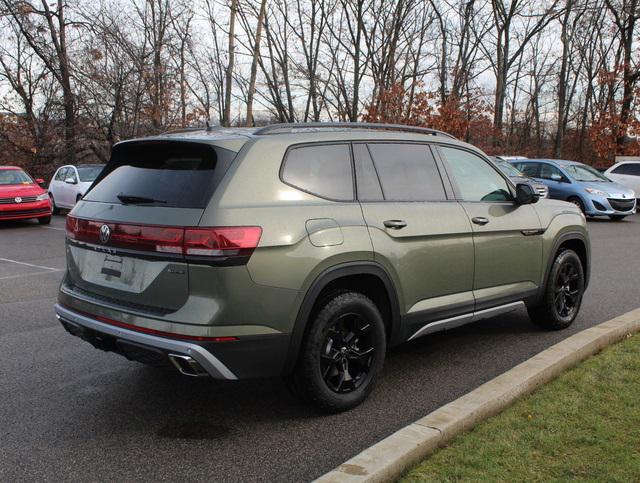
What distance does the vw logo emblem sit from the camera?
Answer: 149 inches

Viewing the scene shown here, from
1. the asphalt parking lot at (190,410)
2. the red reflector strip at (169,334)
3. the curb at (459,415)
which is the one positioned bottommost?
the asphalt parking lot at (190,410)

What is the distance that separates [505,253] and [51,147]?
27453 millimetres

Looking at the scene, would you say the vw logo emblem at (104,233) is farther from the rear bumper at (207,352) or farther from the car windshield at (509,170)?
the car windshield at (509,170)

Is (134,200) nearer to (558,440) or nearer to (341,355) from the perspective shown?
(341,355)

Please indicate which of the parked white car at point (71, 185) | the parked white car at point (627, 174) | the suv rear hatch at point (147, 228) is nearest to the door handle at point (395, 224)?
the suv rear hatch at point (147, 228)

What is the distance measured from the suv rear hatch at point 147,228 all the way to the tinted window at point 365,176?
950 mm

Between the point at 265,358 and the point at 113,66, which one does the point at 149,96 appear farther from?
the point at 265,358

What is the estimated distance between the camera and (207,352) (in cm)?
335

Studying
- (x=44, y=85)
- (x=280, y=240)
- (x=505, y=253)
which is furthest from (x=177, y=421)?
(x=44, y=85)

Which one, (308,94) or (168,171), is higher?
(308,94)

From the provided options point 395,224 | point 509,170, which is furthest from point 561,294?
point 509,170

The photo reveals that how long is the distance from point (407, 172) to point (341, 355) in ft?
4.72

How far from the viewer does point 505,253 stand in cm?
509

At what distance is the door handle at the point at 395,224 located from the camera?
4141 mm
